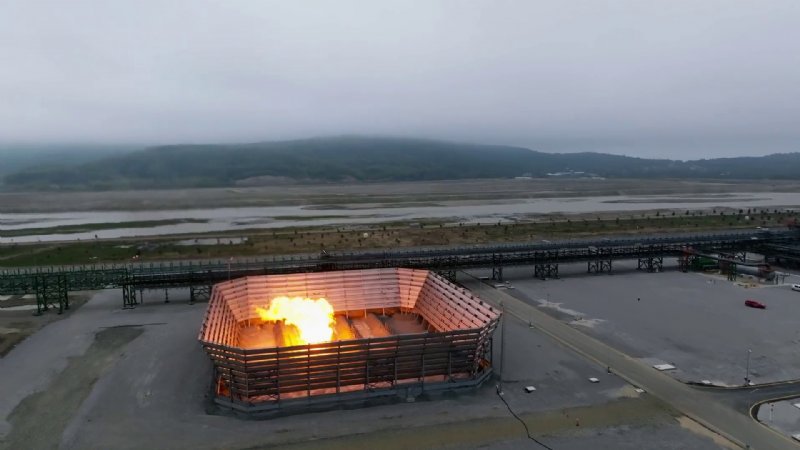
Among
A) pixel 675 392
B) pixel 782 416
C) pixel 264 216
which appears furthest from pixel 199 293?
pixel 264 216

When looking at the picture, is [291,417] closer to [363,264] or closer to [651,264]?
[363,264]

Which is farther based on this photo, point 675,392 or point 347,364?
point 675,392

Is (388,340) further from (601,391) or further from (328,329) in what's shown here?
(601,391)

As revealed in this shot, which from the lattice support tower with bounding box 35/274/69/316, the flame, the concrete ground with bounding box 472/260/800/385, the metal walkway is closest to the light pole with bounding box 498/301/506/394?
the concrete ground with bounding box 472/260/800/385

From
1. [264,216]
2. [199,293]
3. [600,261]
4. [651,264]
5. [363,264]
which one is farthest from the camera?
[264,216]

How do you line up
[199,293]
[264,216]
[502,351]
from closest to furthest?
[502,351], [199,293], [264,216]

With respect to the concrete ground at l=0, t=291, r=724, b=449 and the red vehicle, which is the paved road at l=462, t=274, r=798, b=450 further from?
the red vehicle
